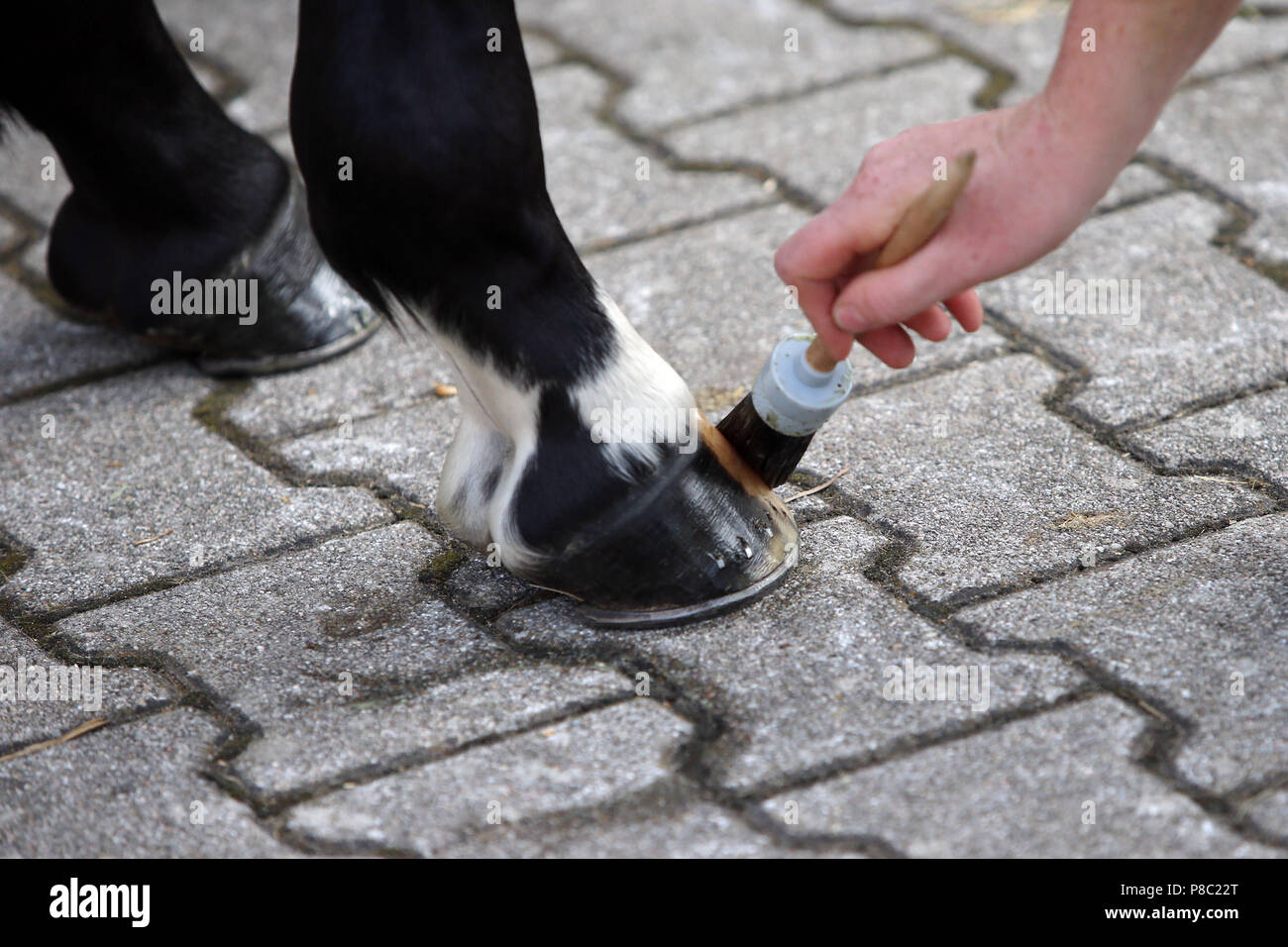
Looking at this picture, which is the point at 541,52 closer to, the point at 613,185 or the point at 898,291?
the point at 613,185

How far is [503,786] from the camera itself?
51.4 inches

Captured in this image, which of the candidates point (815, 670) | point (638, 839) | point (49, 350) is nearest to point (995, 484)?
point (815, 670)

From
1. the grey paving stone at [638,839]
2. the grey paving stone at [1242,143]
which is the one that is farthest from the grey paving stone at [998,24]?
the grey paving stone at [638,839]

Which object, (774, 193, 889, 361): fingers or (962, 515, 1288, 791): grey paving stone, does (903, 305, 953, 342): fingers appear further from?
(962, 515, 1288, 791): grey paving stone

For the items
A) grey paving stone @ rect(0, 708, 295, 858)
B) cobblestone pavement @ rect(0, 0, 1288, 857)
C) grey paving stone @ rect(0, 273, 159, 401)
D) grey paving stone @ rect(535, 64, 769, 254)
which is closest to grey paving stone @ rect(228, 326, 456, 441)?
cobblestone pavement @ rect(0, 0, 1288, 857)

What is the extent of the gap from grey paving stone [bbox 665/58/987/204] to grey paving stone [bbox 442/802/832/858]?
1.29 metres

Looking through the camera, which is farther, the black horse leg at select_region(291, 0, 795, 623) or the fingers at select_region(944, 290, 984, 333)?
the fingers at select_region(944, 290, 984, 333)

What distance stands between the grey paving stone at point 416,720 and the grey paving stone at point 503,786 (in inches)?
1.1

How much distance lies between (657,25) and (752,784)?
1.92 m

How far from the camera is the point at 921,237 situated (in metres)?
1.28

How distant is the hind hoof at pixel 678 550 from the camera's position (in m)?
1.44

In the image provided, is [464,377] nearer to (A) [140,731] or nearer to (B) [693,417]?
(B) [693,417]

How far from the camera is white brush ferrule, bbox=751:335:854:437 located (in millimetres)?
1433
